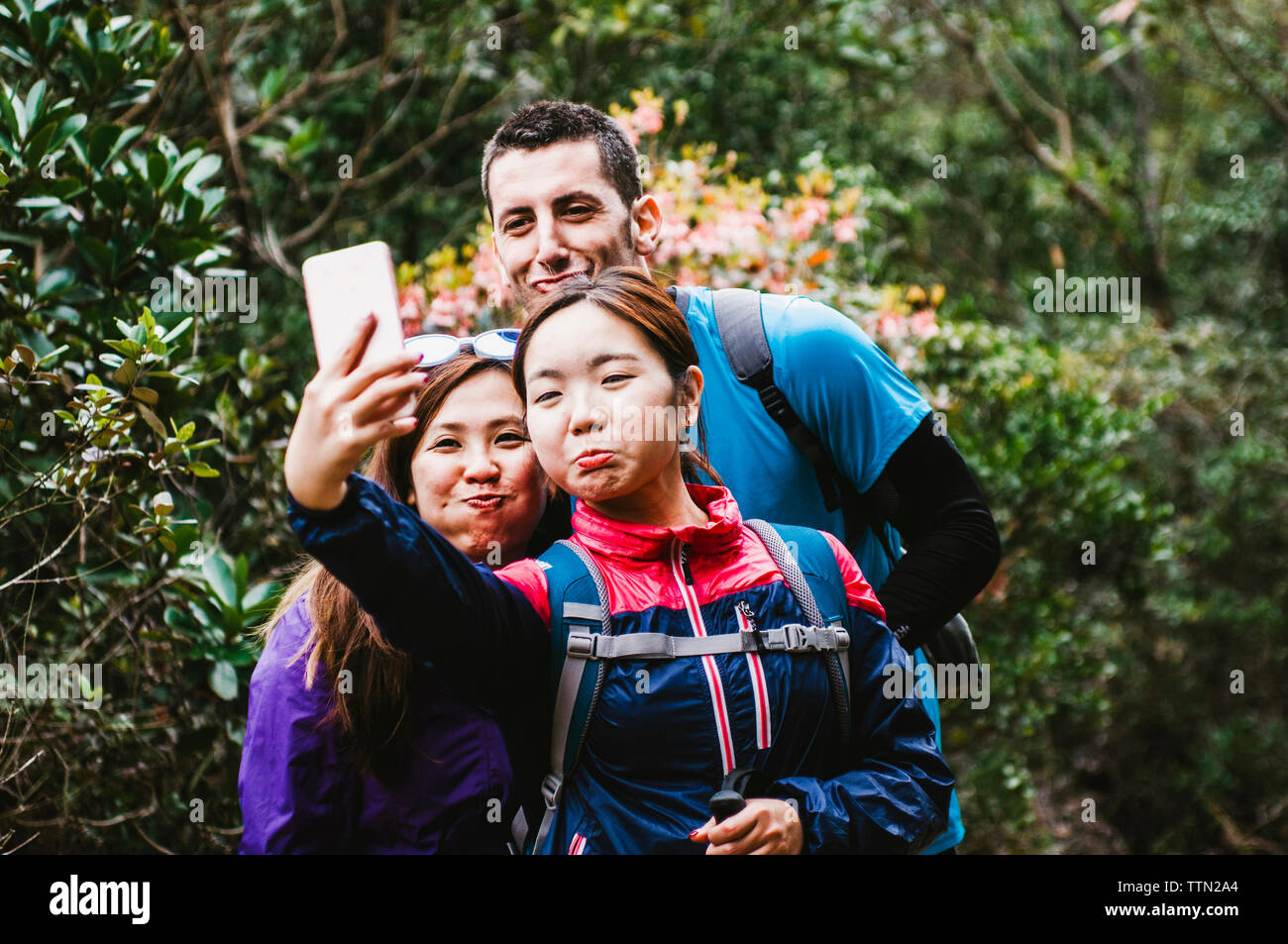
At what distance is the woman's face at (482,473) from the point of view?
1982 millimetres

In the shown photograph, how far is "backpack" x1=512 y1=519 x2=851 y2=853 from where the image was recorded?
162cm

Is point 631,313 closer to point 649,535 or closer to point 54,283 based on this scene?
point 649,535

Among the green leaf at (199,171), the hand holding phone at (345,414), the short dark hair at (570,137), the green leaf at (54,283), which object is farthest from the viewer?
Result: the green leaf at (199,171)

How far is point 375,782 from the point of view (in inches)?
74.5

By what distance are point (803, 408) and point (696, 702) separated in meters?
0.75

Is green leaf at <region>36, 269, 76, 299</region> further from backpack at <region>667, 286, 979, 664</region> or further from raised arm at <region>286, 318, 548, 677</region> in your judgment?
raised arm at <region>286, 318, 548, 677</region>

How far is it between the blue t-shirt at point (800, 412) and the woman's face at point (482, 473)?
0.39 m

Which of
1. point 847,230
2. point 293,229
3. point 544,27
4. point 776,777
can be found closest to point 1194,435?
point 847,230

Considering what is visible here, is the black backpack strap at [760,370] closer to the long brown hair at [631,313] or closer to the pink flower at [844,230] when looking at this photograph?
the long brown hair at [631,313]

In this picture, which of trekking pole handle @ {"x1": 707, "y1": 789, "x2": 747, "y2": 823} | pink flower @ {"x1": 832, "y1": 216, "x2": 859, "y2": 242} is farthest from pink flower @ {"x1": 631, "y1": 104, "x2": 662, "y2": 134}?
trekking pole handle @ {"x1": 707, "y1": 789, "x2": 747, "y2": 823}

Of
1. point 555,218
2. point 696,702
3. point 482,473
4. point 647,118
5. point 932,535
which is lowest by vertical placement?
point 696,702

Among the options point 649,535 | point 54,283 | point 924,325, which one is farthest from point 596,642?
point 924,325

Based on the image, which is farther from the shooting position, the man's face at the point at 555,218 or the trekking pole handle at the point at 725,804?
the man's face at the point at 555,218

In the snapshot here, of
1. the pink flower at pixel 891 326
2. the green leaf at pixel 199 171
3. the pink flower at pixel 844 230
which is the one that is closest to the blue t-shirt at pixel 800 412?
the green leaf at pixel 199 171
